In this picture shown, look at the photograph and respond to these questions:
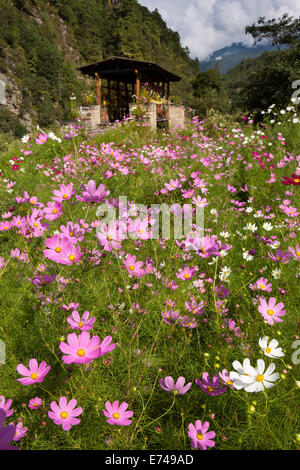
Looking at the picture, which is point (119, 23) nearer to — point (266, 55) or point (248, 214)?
point (266, 55)

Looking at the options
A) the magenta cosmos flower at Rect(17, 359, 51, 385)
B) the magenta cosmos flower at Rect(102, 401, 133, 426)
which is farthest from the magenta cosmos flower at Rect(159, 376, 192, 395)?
the magenta cosmos flower at Rect(17, 359, 51, 385)

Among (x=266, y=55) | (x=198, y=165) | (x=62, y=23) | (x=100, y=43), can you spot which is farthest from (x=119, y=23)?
(x=198, y=165)

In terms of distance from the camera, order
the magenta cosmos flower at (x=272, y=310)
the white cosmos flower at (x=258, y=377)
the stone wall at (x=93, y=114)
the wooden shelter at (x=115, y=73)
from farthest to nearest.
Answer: the wooden shelter at (x=115, y=73)
the stone wall at (x=93, y=114)
the magenta cosmos flower at (x=272, y=310)
the white cosmos flower at (x=258, y=377)

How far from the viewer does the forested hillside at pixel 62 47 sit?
32812 mm

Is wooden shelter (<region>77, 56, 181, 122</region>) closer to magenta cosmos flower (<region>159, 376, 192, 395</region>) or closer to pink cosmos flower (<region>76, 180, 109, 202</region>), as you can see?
pink cosmos flower (<region>76, 180, 109, 202</region>)

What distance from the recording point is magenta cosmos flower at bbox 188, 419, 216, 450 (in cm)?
68

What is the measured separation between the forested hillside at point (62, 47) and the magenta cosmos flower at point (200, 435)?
87.1ft

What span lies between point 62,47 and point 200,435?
58858 millimetres

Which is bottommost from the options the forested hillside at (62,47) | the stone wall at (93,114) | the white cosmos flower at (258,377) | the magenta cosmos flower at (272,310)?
the white cosmos flower at (258,377)

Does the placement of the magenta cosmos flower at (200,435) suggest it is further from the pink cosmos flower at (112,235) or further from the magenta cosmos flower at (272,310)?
the pink cosmos flower at (112,235)

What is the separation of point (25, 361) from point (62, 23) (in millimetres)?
63889

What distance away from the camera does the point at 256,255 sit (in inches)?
67.2

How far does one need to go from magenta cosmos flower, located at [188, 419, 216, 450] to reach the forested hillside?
26.5 metres

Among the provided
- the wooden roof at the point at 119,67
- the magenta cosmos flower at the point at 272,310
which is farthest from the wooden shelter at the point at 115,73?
the magenta cosmos flower at the point at 272,310
